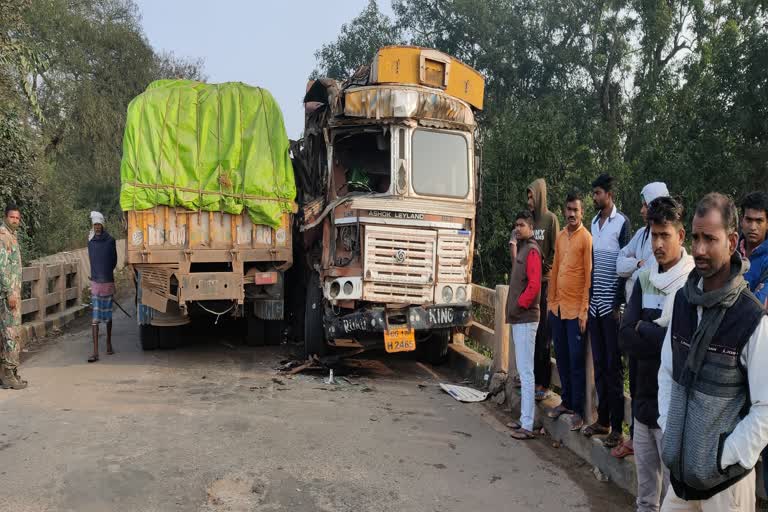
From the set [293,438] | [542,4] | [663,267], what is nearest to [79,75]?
[542,4]

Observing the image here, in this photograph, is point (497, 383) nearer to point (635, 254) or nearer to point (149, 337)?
point (635, 254)

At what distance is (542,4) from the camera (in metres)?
24.7

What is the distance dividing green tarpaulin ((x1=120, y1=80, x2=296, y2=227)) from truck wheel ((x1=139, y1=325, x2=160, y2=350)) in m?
1.92

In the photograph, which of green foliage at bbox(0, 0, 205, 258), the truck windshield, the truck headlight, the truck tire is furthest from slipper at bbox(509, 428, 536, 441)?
green foliage at bbox(0, 0, 205, 258)

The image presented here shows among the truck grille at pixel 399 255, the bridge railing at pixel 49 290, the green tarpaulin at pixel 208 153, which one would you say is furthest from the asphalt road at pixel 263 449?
the bridge railing at pixel 49 290

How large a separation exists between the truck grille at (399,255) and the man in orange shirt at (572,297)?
2.06 meters

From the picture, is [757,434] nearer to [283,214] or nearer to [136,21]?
[283,214]

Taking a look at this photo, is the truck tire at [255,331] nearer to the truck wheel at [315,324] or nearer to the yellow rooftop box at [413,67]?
the truck wheel at [315,324]

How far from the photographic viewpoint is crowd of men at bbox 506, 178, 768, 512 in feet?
7.49

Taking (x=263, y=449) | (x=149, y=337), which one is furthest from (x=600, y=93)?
(x=263, y=449)

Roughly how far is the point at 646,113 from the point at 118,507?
20416 millimetres

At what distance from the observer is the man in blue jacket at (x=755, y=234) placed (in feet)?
11.6

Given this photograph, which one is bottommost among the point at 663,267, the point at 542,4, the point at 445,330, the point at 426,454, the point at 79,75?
the point at 426,454

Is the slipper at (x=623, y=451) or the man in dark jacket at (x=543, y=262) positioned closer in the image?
the slipper at (x=623, y=451)
